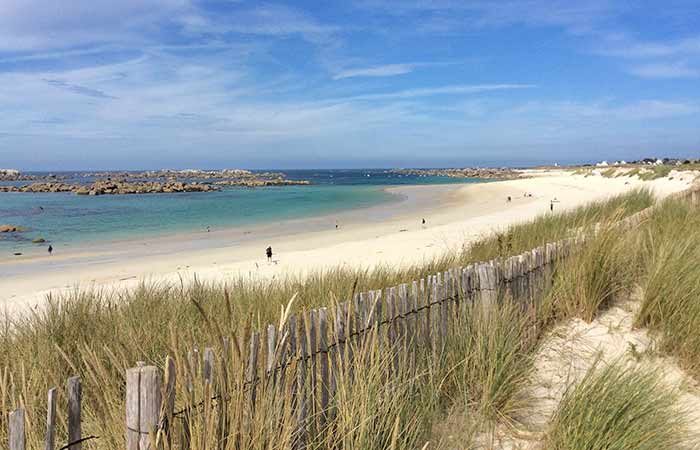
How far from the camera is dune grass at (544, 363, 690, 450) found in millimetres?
2684

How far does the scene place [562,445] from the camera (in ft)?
9.14

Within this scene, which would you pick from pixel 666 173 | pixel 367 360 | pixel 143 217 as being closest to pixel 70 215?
pixel 143 217

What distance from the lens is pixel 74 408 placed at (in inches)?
74.7

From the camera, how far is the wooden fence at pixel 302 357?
193 centimetres

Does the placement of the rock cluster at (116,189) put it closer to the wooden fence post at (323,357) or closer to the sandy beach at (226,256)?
the sandy beach at (226,256)

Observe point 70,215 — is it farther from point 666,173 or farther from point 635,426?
point 666,173

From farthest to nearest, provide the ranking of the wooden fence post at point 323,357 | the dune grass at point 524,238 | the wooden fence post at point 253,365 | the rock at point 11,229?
the rock at point 11,229
the dune grass at point 524,238
the wooden fence post at point 323,357
the wooden fence post at point 253,365

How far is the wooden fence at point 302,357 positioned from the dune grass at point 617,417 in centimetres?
98

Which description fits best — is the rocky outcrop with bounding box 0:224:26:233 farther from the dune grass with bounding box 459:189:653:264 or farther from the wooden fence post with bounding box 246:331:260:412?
the wooden fence post with bounding box 246:331:260:412

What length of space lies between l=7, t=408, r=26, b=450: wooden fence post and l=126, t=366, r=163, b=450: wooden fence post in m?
0.35

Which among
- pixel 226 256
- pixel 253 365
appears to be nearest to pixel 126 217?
pixel 226 256

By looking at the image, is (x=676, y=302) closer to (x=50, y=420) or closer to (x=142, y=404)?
(x=142, y=404)

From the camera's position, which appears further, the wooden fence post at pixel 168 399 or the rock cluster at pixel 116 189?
the rock cluster at pixel 116 189

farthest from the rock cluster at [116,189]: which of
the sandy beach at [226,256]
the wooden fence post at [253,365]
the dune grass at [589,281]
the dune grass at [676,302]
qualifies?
the wooden fence post at [253,365]
